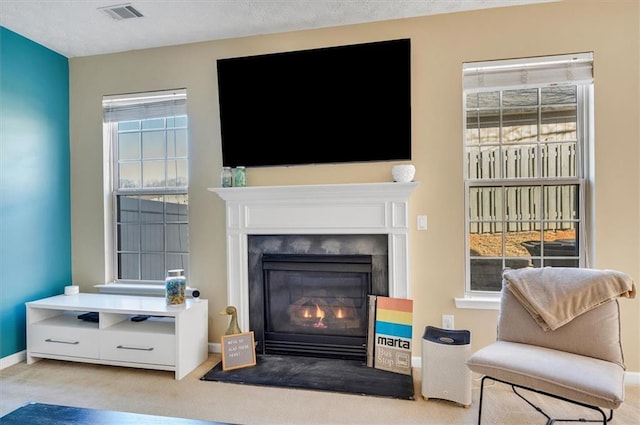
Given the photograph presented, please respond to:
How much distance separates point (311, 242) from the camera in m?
2.90

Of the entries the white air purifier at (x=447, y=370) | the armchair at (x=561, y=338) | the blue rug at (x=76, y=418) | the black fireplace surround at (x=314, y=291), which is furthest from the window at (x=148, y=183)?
the armchair at (x=561, y=338)

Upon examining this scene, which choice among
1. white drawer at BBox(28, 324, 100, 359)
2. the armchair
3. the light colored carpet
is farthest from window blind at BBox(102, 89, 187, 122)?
the armchair

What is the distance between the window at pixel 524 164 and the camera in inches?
104

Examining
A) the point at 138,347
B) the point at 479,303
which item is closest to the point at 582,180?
the point at 479,303

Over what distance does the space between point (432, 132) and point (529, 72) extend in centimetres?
78

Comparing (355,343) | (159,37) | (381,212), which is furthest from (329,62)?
(355,343)

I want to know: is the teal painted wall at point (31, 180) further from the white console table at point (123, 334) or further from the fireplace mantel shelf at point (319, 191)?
the fireplace mantel shelf at point (319, 191)

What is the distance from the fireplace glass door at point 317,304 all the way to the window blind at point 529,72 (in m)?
1.58

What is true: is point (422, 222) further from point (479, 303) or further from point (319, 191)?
point (319, 191)

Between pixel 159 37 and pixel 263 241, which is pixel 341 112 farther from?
pixel 159 37

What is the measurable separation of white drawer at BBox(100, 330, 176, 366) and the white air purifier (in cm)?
177

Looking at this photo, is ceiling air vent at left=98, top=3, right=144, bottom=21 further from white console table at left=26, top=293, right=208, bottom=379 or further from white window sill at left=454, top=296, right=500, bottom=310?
white window sill at left=454, top=296, right=500, bottom=310

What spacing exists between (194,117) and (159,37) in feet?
2.27

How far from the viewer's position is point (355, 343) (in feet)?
9.30
